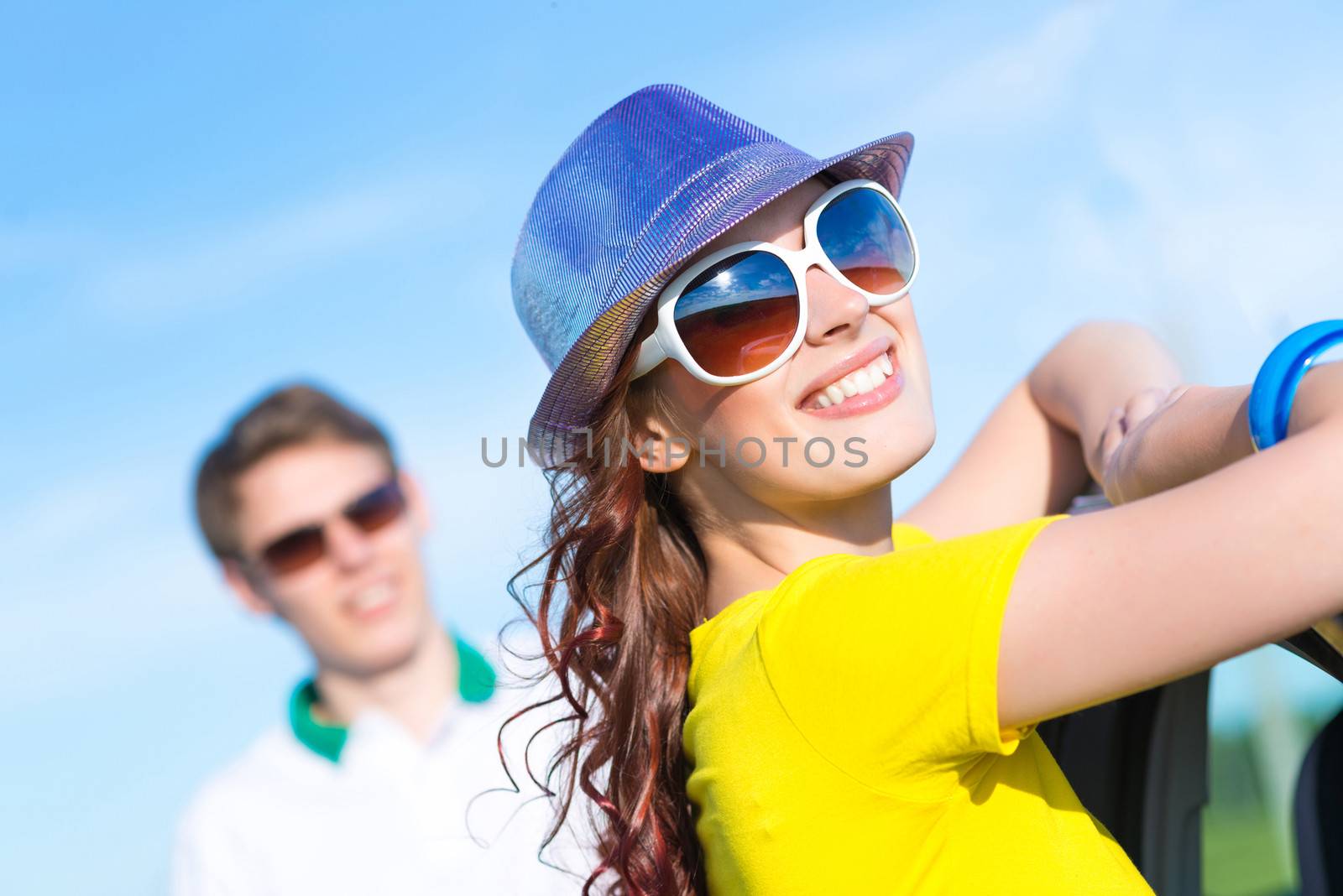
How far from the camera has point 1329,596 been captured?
3.27 ft

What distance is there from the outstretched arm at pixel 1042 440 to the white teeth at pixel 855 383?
0.52 m

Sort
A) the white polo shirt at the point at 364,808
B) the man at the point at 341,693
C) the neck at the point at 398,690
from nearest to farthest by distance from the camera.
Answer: the white polo shirt at the point at 364,808 < the man at the point at 341,693 < the neck at the point at 398,690

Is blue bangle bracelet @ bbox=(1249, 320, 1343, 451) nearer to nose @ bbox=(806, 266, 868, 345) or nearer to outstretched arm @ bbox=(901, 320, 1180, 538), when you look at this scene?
nose @ bbox=(806, 266, 868, 345)

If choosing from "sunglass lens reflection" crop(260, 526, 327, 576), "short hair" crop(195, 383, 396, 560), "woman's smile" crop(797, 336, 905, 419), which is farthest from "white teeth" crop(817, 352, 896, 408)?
Answer: "short hair" crop(195, 383, 396, 560)

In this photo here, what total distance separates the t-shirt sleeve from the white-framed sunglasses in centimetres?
38

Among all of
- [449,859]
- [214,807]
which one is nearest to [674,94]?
[449,859]

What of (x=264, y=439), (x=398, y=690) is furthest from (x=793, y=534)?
(x=264, y=439)

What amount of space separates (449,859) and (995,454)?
290 cm

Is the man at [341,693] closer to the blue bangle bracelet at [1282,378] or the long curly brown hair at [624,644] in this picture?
the long curly brown hair at [624,644]

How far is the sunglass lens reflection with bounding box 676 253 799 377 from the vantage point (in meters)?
1.62

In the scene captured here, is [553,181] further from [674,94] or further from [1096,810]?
[1096,810]

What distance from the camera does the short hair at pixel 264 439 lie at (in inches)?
208

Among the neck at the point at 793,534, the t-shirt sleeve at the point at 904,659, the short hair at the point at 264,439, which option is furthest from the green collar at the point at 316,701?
the t-shirt sleeve at the point at 904,659

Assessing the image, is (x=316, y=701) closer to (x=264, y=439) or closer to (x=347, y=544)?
(x=347, y=544)
